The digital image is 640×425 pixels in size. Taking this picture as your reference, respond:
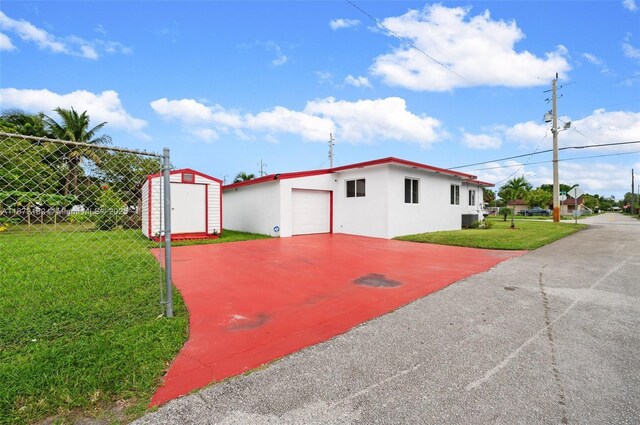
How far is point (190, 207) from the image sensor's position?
1212cm

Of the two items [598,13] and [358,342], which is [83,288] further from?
[598,13]

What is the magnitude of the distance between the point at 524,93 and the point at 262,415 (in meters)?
21.1

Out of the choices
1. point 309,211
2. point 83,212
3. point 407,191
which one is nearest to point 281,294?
point 83,212

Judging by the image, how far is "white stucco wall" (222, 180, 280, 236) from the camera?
1346 centimetres

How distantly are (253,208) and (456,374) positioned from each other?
13802 millimetres

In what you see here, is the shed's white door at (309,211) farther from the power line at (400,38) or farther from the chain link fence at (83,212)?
the power line at (400,38)

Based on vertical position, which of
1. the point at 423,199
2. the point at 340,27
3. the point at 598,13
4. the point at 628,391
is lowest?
the point at 628,391

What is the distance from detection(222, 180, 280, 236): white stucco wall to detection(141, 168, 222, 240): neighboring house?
222 centimetres

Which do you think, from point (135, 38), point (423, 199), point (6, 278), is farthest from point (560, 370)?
point (135, 38)

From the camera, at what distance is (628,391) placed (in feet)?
7.21

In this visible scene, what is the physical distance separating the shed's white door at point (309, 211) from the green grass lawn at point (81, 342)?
8430 millimetres

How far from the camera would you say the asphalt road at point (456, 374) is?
1933 mm

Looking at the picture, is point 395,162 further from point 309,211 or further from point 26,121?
point 26,121

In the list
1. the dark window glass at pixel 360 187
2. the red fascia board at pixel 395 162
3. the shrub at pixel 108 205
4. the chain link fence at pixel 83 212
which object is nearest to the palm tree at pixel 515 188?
the red fascia board at pixel 395 162
